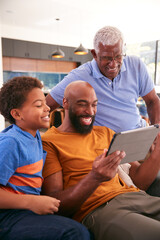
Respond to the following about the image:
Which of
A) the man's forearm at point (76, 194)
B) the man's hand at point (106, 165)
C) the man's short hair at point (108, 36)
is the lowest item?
the man's forearm at point (76, 194)

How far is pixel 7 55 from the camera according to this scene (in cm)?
822

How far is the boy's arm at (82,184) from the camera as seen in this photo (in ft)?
3.29

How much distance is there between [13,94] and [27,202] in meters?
0.50

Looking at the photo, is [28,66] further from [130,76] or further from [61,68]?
[130,76]

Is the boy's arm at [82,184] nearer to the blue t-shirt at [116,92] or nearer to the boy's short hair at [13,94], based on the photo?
the boy's short hair at [13,94]

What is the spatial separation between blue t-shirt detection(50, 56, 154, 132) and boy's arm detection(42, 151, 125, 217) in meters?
0.69

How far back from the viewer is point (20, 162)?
991mm

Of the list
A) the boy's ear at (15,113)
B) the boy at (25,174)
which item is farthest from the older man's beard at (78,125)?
the boy's ear at (15,113)

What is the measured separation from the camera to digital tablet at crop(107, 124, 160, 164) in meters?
0.98

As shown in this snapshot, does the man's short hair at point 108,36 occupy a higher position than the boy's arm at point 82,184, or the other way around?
the man's short hair at point 108,36

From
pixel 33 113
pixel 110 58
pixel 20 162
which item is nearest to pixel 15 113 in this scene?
pixel 33 113

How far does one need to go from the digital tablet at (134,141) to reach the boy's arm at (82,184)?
0.04 metres

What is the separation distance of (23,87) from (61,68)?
8.90 m

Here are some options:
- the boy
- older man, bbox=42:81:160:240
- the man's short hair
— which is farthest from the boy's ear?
the man's short hair
